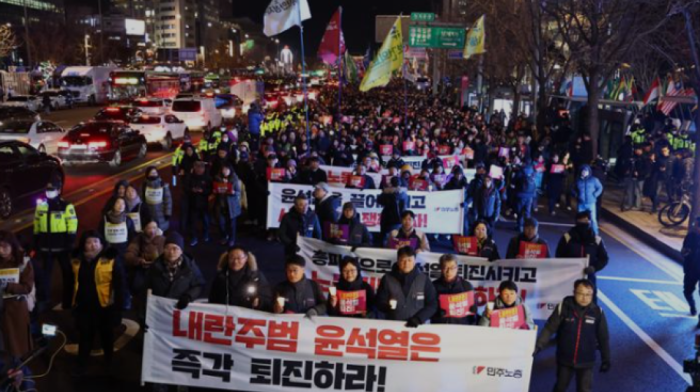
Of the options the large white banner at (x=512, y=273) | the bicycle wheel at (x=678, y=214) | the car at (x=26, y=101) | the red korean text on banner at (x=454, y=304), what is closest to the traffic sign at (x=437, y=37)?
the bicycle wheel at (x=678, y=214)

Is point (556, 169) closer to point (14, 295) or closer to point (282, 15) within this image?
point (282, 15)

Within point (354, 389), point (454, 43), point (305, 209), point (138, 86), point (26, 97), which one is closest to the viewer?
point (354, 389)

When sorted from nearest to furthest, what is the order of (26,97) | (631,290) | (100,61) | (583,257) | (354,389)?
(354,389) → (583,257) → (631,290) → (26,97) → (100,61)

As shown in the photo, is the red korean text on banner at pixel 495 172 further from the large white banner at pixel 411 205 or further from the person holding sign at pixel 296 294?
the person holding sign at pixel 296 294

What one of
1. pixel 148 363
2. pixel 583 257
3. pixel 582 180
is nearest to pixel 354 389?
pixel 148 363

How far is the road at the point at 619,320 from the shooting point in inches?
284

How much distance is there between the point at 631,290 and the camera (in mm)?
10672

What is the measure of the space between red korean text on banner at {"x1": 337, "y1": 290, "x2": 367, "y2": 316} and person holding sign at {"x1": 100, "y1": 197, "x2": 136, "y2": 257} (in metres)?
3.53

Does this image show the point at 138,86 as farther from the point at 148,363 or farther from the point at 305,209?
the point at 148,363

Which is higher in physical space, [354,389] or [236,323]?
[236,323]

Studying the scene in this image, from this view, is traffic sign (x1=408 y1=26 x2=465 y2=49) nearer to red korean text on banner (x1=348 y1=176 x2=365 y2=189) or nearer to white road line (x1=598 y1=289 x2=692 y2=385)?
red korean text on banner (x1=348 y1=176 x2=365 y2=189)

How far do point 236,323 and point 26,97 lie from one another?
151ft

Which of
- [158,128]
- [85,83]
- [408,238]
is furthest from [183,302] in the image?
[85,83]

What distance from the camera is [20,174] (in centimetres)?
1474
